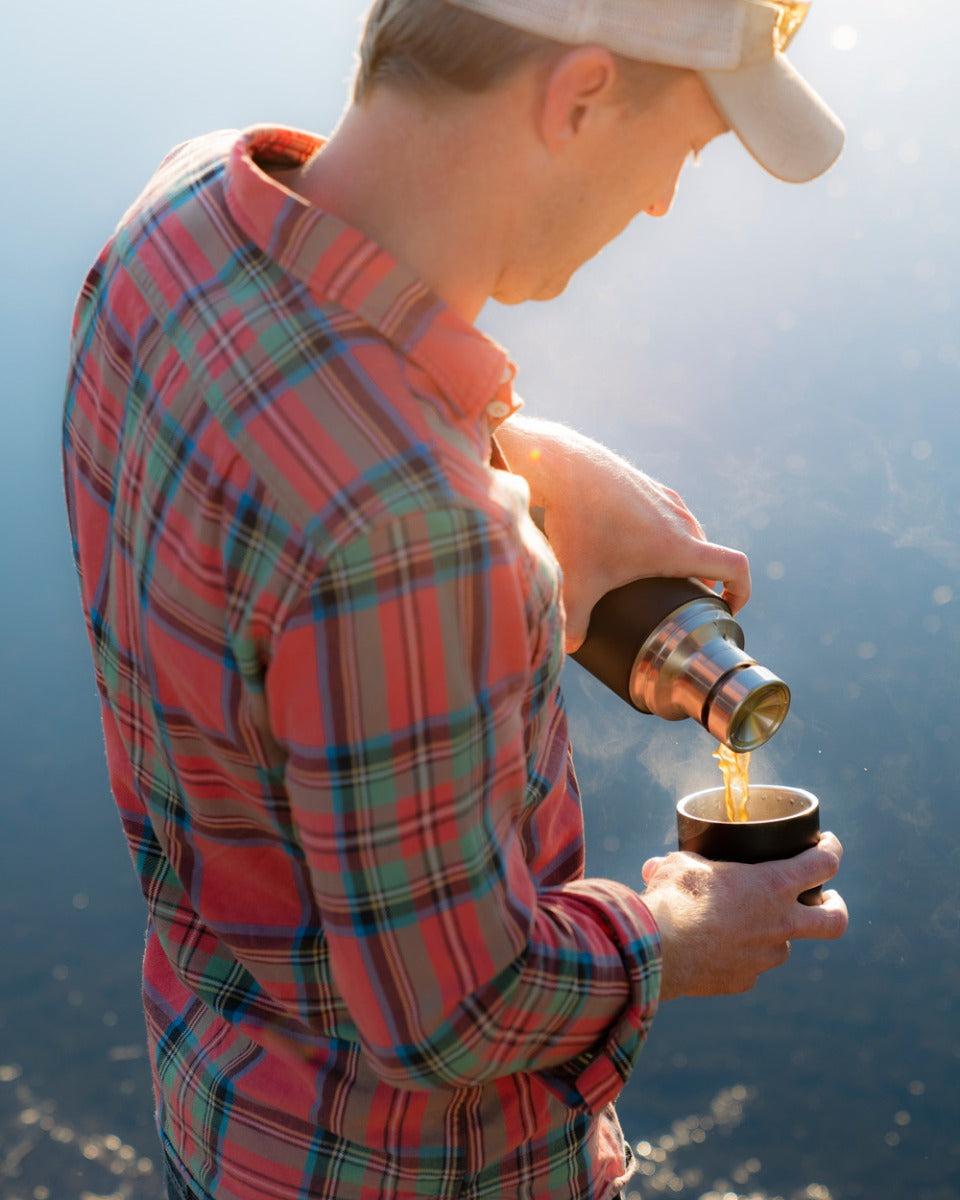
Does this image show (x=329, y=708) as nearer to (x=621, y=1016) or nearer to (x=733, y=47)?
(x=621, y=1016)

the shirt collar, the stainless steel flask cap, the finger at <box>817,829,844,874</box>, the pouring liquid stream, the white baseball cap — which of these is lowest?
the pouring liquid stream

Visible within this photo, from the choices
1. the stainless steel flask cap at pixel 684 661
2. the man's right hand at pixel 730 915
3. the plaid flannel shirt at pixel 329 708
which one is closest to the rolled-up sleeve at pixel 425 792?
the plaid flannel shirt at pixel 329 708

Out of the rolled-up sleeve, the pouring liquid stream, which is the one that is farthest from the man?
the pouring liquid stream

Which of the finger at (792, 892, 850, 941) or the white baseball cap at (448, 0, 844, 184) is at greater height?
the white baseball cap at (448, 0, 844, 184)

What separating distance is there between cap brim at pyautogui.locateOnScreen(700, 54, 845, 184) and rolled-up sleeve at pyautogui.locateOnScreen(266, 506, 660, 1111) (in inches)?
12.7

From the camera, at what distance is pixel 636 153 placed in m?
0.69

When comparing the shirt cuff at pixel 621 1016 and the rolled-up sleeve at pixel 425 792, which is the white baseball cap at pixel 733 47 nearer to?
the rolled-up sleeve at pixel 425 792

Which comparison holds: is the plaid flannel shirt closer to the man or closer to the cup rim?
the man

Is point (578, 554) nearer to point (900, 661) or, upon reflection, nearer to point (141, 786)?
point (141, 786)

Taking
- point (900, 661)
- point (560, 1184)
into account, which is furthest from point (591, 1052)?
point (900, 661)

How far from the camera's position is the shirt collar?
583mm

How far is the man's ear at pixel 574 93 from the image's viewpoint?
0.62 m

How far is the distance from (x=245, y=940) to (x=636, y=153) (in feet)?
1.70

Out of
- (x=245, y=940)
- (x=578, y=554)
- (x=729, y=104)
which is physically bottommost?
(x=245, y=940)
